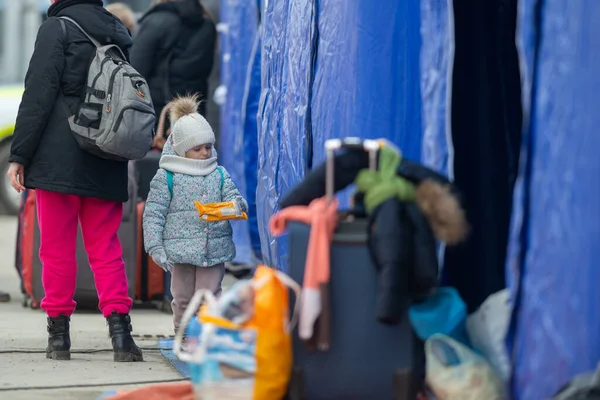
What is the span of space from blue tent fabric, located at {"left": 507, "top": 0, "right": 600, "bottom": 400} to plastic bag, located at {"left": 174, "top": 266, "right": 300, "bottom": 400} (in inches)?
29.8

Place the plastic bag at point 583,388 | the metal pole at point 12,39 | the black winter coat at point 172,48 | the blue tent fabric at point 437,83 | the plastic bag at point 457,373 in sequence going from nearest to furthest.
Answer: the plastic bag at point 583,388
the plastic bag at point 457,373
the blue tent fabric at point 437,83
the black winter coat at point 172,48
the metal pole at point 12,39

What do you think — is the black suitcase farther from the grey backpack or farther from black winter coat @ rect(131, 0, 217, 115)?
black winter coat @ rect(131, 0, 217, 115)

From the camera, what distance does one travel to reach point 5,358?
5.97m

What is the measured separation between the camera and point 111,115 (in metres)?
5.62

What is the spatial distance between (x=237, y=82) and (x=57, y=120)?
3695 millimetres

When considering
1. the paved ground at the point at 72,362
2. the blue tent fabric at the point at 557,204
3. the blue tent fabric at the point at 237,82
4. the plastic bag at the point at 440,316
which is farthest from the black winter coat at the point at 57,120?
the blue tent fabric at the point at 237,82

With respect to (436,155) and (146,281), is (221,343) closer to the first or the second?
(436,155)

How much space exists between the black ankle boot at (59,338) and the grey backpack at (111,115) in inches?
30.5

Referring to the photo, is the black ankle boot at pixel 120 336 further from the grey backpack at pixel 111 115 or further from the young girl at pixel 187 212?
the grey backpack at pixel 111 115

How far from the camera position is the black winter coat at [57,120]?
5617mm

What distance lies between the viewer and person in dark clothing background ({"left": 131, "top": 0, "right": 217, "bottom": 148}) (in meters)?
8.70

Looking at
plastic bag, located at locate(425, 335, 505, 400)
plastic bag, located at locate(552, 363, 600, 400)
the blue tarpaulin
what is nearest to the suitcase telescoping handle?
plastic bag, located at locate(425, 335, 505, 400)

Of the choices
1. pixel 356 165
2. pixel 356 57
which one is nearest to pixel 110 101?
pixel 356 57

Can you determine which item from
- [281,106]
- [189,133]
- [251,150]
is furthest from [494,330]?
[251,150]
